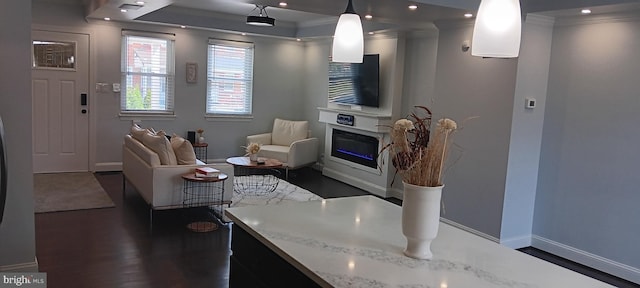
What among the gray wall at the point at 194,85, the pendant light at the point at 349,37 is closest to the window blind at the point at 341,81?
the gray wall at the point at 194,85

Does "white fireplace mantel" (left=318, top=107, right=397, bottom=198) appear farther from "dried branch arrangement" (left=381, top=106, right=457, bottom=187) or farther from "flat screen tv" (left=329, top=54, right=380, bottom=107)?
"dried branch arrangement" (left=381, top=106, right=457, bottom=187)

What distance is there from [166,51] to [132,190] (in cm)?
263

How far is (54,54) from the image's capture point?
730cm

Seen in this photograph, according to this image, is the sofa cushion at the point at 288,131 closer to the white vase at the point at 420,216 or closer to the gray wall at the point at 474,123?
the gray wall at the point at 474,123

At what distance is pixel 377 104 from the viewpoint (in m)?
7.14

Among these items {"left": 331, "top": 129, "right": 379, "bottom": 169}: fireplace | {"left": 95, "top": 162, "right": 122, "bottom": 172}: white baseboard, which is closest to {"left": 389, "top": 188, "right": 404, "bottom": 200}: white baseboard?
{"left": 331, "top": 129, "right": 379, "bottom": 169}: fireplace

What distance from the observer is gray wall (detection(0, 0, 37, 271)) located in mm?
3387

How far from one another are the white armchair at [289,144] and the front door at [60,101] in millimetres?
2680

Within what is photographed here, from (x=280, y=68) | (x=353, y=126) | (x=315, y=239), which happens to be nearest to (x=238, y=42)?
(x=280, y=68)

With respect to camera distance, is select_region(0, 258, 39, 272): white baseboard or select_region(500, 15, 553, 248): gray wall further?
select_region(500, 15, 553, 248): gray wall

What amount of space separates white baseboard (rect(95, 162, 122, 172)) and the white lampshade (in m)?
7.11

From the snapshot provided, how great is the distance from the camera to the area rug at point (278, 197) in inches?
245

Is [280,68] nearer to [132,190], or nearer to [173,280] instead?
[132,190]

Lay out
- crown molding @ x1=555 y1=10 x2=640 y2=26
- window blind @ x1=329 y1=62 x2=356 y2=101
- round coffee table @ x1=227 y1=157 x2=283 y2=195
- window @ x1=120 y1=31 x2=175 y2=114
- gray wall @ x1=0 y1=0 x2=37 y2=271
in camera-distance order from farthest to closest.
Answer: window @ x1=120 y1=31 x2=175 y2=114 < window blind @ x1=329 y1=62 x2=356 y2=101 < round coffee table @ x1=227 y1=157 x2=283 y2=195 < crown molding @ x1=555 y1=10 x2=640 y2=26 < gray wall @ x1=0 y1=0 x2=37 y2=271
